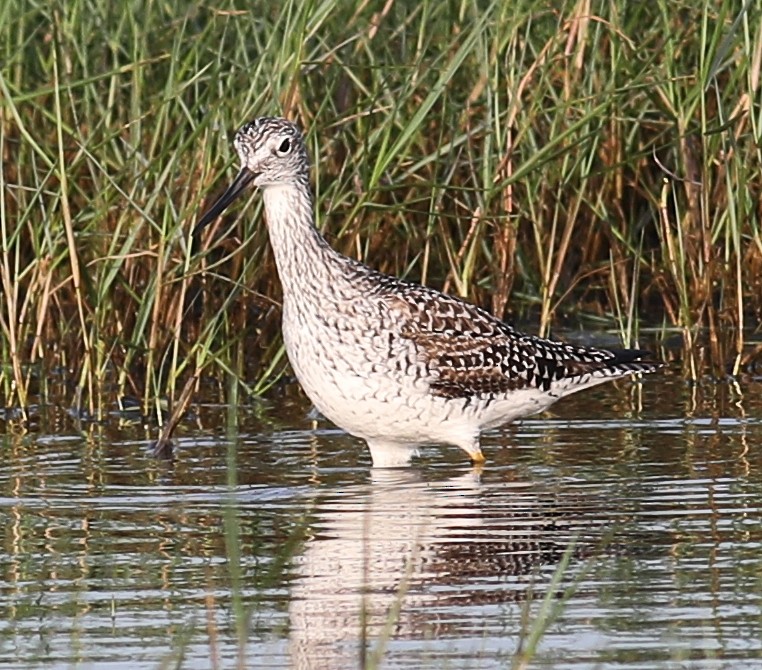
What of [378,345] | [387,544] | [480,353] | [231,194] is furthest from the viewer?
[480,353]

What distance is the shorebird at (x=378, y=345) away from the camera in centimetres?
764

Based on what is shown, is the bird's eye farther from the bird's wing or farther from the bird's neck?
the bird's wing

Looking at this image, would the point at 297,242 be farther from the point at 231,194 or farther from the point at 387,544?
the point at 387,544

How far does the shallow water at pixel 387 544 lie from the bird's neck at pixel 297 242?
27.9 inches

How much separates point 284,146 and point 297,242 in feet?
1.19

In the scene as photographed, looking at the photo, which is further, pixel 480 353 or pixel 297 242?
pixel 480 353

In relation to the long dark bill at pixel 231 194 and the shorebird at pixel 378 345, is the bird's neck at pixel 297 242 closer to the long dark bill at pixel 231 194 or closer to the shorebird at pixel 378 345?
the shorebird at pixel 378 345

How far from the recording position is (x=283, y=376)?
10.2 meters

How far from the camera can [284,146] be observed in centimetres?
793

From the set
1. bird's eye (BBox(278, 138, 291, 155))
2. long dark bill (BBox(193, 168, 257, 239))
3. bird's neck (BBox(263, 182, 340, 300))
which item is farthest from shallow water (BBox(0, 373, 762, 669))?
bird's eye (BBox(278, 138, 291, 155))

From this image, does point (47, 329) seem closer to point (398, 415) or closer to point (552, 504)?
point (398, 415)

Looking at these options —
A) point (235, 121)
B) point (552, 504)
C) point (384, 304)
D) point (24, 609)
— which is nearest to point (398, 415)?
point (384, 304)

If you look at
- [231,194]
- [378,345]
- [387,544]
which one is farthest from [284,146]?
[387,544]

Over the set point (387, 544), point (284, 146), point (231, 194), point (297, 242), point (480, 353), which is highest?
point (284, 146)
